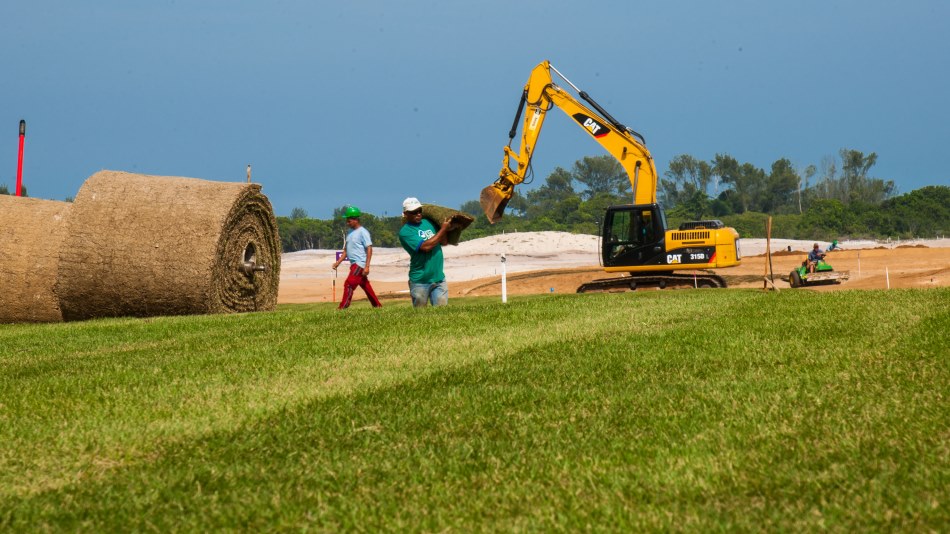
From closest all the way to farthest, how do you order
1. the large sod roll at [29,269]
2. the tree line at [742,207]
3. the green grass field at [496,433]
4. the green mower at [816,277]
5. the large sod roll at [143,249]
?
the green grass field at [496,433]
the large sod roll at [143,249]
the large sod roll at [29,269]
the green mower at [816,277]
the tree line at [742,207]

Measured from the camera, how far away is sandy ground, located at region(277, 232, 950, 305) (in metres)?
34.1

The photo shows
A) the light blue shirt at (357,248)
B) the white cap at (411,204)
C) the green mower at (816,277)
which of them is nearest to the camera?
the white cap at (411,204)

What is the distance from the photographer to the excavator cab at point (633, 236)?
26.2 metres

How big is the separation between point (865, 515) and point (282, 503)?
7.73ft

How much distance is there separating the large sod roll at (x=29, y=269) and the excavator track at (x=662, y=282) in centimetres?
1558

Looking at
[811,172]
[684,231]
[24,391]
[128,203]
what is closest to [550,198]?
[811,172]

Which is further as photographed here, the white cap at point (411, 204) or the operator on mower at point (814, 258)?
the operator on mower at point (814, 258)

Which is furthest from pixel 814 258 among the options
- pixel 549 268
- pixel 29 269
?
pixel 549 268

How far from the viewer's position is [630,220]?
26.3 metres

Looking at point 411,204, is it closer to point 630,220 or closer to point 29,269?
point 29,269

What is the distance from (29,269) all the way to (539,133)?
16365 mm

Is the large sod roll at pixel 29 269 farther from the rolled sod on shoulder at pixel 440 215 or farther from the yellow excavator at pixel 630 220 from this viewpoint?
the yellow excavator at pixel 630 220

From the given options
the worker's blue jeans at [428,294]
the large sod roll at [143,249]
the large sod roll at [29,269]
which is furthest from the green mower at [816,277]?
the large sod roll at [29,269]

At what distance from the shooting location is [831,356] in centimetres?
740
